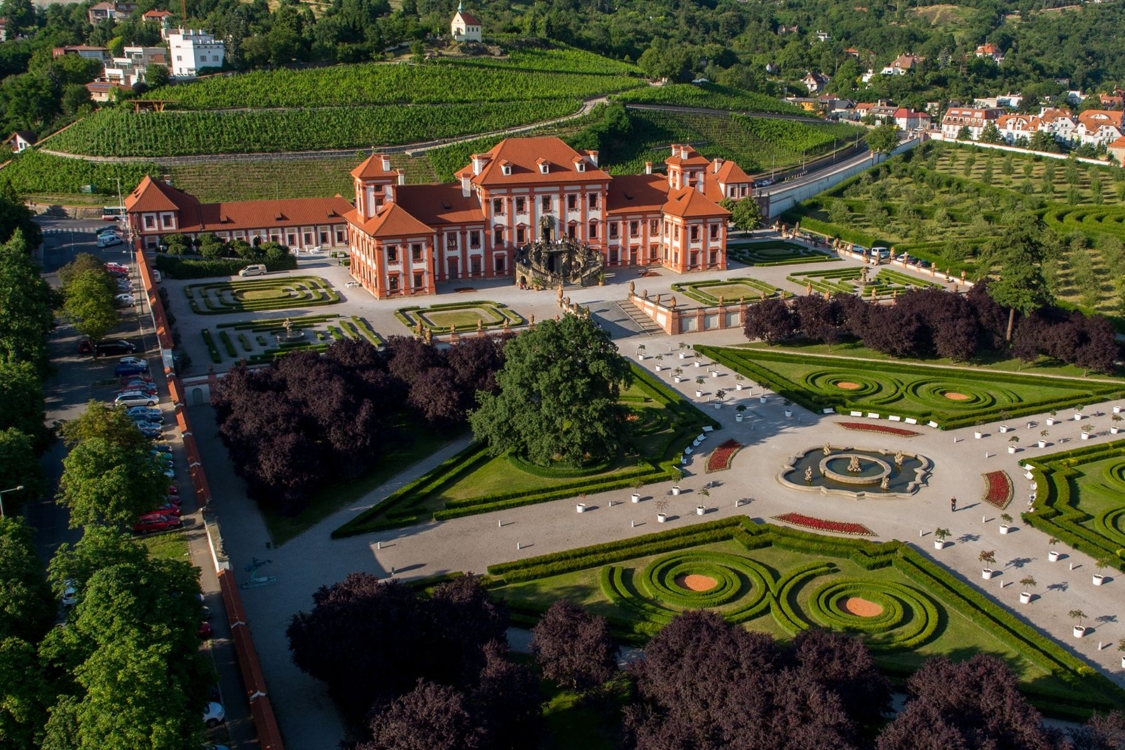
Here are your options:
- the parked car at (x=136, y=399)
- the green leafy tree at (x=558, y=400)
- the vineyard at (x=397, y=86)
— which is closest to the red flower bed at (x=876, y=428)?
the green leafy tree at (x=558, y=400)

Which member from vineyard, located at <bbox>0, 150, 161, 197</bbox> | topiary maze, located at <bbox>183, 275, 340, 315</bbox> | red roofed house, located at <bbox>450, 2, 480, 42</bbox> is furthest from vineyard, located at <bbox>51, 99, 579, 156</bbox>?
topiary maze, located at <bbox>183, 275, 340, 315</bbox>

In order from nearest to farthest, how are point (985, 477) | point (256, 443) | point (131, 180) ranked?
point (256, 443)
point (985, 477)
point (131, 180)

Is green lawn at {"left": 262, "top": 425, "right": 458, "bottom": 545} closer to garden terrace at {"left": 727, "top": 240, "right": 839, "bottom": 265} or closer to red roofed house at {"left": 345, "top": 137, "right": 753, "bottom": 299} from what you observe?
red roofed house at {"left": 345, "top": 137, "right": 753, "bottom": 299}

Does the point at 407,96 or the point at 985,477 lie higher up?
the point at 407,96

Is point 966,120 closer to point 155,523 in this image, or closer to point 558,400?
point 558,400

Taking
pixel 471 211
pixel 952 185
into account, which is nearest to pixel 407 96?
pixel 471 211

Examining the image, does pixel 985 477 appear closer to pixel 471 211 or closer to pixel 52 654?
pixel 52 654

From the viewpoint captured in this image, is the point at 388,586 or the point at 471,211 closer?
the point at 388,586

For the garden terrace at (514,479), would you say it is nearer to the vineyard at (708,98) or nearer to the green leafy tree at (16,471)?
the green leafy tree at (16,471)
